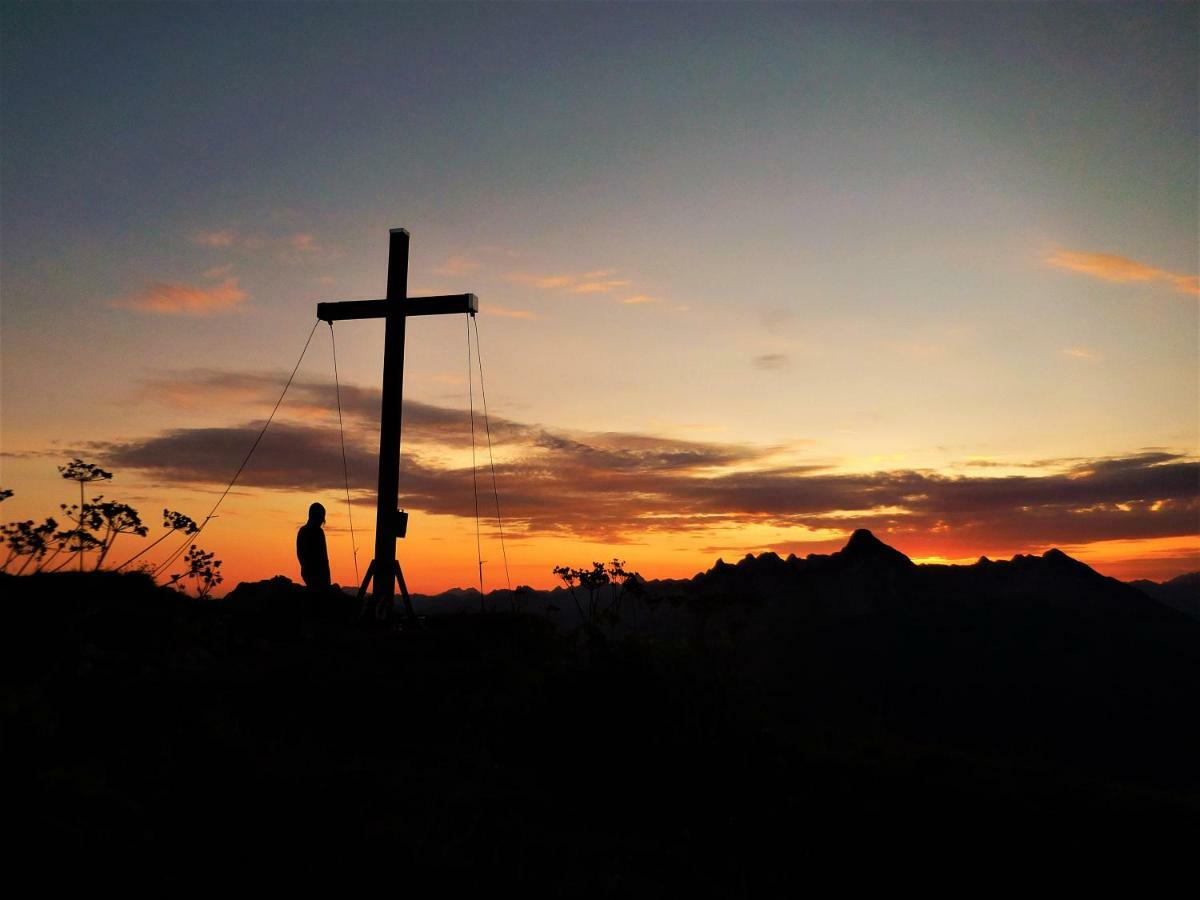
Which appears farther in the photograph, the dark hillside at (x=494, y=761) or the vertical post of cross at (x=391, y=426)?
the vertical post of cross at (x=391, y=426)

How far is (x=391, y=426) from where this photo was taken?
14547 mm

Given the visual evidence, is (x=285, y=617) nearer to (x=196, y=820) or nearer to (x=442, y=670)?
(x=442, y=670)

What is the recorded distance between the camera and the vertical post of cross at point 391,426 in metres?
14.0

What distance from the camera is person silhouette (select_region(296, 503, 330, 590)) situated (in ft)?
47.3

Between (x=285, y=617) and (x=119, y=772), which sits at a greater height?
(x=285, y=617)

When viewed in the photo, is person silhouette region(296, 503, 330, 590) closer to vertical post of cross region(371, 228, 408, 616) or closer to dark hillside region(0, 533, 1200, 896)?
vertical post of cross region(371, 228, 408, 616)

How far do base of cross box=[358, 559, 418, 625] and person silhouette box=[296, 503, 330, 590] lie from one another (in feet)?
3.36

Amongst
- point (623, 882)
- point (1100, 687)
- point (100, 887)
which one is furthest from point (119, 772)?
point (1100, 687)

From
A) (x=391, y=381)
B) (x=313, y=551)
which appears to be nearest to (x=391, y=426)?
(x=391, y=381)

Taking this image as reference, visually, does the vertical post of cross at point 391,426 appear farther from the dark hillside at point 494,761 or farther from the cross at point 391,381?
the dark hillside at point 494,761

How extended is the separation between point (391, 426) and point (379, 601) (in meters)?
2.93

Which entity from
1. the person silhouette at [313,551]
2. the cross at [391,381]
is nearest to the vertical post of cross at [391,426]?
the cross at [391,381]

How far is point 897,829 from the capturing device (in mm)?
7293

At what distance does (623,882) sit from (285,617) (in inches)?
320
